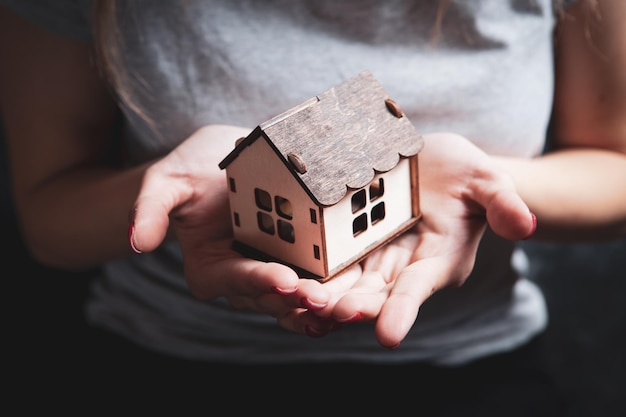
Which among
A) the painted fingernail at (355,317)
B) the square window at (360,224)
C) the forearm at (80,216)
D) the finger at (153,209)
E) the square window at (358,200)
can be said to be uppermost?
the finger at (153,209)

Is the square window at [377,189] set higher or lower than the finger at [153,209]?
lower

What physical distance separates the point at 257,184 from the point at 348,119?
14 centimetres

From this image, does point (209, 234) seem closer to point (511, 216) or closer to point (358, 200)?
point (358, 200)

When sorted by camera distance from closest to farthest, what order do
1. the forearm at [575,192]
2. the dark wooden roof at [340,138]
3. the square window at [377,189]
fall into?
the dark wooden roof at [340,138] → the square window at [377,189] → the forearm at [575,192]

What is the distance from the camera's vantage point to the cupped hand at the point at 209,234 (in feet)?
2.69

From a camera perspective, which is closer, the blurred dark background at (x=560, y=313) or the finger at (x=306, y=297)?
the finger at (x=306, y=297)

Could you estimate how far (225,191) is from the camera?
1033 mm

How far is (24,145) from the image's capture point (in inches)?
49.6

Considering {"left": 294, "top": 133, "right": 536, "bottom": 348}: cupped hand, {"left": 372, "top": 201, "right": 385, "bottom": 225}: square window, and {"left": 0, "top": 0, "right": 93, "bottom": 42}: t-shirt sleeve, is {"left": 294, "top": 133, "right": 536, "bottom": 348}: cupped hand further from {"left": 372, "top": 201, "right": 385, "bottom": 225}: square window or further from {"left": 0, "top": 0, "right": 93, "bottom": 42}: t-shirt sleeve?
{"left": 0, "top": 0, "right": 93, "bottom": 42}: t-shirt sleeve

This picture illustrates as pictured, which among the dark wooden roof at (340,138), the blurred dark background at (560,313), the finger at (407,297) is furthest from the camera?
the blurred dark background at (560,313)

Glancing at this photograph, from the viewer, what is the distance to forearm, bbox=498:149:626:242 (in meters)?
1.11

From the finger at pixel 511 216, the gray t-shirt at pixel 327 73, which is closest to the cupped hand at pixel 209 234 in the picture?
the gray t-shirt at pixel 327 73

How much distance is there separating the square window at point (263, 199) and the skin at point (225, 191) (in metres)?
0.08

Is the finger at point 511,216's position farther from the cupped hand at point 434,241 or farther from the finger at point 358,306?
the finger at point 358,306
